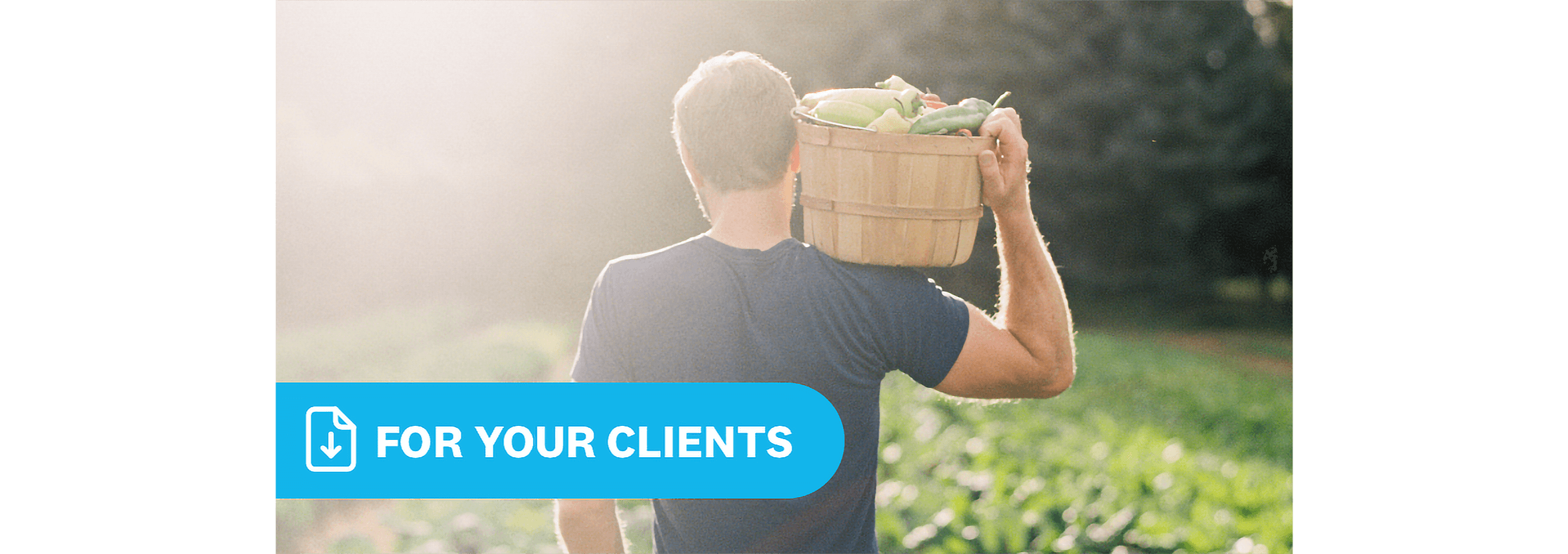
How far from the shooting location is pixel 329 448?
2.91m

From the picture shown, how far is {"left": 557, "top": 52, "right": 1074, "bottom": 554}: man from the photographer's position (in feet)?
7.30

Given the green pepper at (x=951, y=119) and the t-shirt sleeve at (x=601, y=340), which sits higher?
the green pepper at (x=951, y=119)

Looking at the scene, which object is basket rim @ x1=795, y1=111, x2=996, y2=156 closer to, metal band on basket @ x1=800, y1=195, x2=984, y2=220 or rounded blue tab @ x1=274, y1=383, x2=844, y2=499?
metal band on basket @ x1=800, y1=195, x2=984, y2=220

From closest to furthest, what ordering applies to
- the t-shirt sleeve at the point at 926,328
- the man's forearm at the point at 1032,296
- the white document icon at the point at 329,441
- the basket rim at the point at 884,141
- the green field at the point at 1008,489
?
the basket rim at the point at 884,141
the t-shirt sleeve at the point at 926,328
the man's forearm at the point at 1032,296
the white document icon at the point at 329,441
the green field at the point at 1008,489

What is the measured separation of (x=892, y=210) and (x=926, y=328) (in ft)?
0.96

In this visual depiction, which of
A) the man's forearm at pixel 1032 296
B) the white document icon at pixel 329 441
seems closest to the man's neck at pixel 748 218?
the man's forearm at pixel 1032 296

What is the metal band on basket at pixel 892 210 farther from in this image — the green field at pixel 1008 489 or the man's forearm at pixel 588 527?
the green field at pixel 1008 489

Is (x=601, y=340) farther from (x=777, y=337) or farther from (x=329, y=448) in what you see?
(x=329, y=448)

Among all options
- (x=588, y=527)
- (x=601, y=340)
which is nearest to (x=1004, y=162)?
(x=601, y=340)

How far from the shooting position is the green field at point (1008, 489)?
12.3ft

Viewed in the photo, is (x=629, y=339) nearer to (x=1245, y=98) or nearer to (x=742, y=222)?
(x=742, y=222)

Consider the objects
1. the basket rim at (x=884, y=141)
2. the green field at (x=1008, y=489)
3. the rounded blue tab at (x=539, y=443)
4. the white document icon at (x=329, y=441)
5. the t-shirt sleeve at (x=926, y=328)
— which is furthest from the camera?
the green field at (x=1008, y=489)

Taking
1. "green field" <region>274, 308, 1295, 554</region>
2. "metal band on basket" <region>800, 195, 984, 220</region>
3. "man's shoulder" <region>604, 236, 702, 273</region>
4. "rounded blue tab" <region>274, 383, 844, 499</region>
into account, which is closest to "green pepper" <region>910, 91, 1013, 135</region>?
"metal band on basket" <region>800, 195, 984, 220</region>

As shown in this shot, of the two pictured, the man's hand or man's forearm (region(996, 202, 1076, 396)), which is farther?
man's forearm (region(996, 202, 1076, 396))
